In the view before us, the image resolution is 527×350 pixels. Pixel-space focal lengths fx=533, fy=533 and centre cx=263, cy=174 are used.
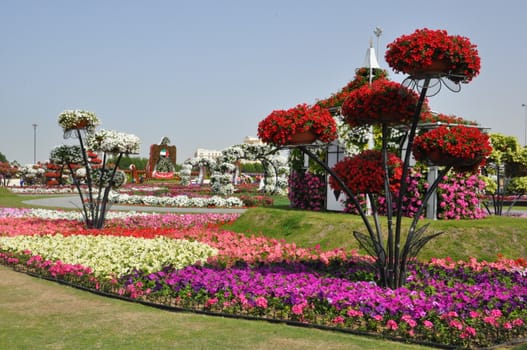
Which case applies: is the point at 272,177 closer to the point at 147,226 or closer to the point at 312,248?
the point at 147,226

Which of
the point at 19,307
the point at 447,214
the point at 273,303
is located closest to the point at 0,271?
the point at 19,307

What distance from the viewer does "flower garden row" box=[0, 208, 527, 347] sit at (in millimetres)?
5711

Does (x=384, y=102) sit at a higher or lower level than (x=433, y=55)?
lower

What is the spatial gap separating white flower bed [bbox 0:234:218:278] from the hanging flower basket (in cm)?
381

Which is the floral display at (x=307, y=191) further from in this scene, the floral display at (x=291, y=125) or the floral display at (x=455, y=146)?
the floral display at (x=291, y=125)

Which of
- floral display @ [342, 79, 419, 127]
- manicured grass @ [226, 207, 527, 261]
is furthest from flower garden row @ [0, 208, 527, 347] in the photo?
floral display @ [342, 79, 419, 127]

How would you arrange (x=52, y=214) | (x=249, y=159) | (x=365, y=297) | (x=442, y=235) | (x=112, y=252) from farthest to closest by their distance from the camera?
(x=249, y=159)
(x=52, y=214)
(x=442, y=235)
(x=112, y=252)
(x=365, y=297)

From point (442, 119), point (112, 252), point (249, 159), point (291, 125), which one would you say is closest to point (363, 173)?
point (291, 125)

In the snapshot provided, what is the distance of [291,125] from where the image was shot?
6633mm

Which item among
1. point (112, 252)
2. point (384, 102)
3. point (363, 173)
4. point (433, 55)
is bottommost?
point (112, 252)

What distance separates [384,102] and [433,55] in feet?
3.13

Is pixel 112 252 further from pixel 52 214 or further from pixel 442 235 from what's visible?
pixel 52 214

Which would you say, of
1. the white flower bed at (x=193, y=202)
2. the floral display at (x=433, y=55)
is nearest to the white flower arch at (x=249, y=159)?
the white flower bed at (x=193, y=202)

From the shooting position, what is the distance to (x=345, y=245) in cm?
1061
